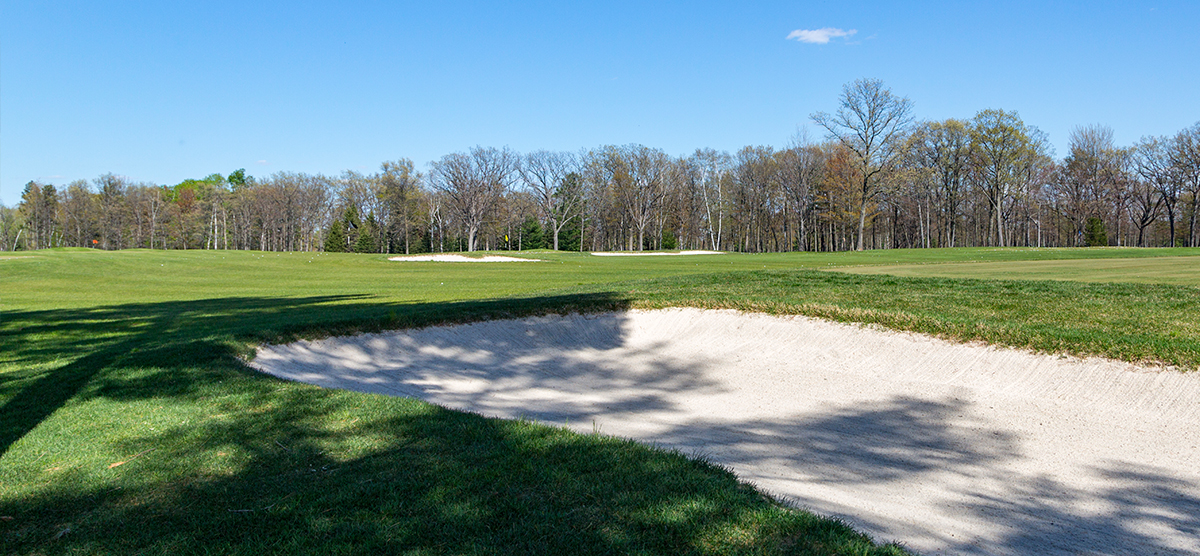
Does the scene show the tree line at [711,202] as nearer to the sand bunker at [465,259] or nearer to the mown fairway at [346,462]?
the sand bunker at [465,259]

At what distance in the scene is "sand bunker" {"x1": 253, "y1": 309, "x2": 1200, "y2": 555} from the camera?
4.47 m

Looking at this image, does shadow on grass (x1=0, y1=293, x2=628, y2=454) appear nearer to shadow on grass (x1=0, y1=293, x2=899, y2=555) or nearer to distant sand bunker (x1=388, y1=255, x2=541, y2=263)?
shadow on grass (x1=0, y1=293, x2=899, y2=555)

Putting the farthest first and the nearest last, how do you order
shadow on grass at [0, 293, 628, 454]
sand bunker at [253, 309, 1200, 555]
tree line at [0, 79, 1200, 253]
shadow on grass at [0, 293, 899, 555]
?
1. tree line at [0, 79, 1200, 253]
2. shadow on grass at [0, 293, 628, 454]
3. sand bunker at [253, 309, 1200, 555]
4. shadow on grass at [0, 293, 899, 555]

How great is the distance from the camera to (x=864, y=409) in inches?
286

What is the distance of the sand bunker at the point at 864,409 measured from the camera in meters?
4.47

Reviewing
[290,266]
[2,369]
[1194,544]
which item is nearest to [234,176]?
[290,266]

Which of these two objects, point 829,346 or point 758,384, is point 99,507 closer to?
point 758,384

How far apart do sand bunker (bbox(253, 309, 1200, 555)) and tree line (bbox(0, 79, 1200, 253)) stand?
57.2 m

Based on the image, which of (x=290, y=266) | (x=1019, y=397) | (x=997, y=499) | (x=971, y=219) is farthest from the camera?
(x=971, y=219)

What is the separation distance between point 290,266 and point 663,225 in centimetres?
6239

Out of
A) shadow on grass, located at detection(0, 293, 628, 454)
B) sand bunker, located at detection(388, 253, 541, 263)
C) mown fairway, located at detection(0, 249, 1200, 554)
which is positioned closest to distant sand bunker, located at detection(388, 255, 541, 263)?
sand bunker, located at detection(388, 253, 541, 263)

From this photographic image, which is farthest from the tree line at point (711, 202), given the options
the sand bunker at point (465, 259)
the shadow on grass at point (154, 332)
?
the shadow on grass at point (154, 332)

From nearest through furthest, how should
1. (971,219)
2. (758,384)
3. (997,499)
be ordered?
(997,499) → (758,384) → (971,219)

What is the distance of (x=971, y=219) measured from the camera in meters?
85.6
